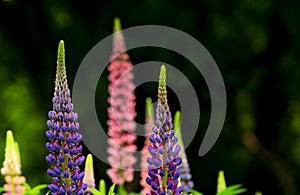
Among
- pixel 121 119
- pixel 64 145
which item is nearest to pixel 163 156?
pixel 64 145

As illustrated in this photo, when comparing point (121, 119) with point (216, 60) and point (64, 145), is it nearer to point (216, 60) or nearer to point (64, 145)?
point (64, 145)

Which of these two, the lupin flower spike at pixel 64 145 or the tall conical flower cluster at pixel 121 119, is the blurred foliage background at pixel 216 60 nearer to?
the tall conical flower cluster at pixel 121 119

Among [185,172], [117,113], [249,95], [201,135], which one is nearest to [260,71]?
[249,95]

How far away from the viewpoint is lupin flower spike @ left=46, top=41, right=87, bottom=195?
3531mm

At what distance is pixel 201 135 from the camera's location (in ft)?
50.1

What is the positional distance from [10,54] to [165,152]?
41.2 feet

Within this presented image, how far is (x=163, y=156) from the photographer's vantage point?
3.63m

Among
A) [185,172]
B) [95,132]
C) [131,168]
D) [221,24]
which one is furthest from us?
[221,24]

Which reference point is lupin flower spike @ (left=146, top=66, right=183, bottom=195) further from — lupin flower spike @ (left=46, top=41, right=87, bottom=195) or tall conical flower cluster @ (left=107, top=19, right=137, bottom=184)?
tall conical flower cluster @ (left=107, top=19, right=137, bottom=184)

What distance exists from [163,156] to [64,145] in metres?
0.50

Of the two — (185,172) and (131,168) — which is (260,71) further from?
(185,172)

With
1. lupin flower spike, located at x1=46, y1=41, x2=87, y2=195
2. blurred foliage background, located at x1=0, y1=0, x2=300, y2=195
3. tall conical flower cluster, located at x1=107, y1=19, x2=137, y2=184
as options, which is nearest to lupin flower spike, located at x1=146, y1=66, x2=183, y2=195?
lupin flower spike, located at x1=46, y1=41, x2=87, y2=195

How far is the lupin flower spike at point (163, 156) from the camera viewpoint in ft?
11.8

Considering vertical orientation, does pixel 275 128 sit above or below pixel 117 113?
above
